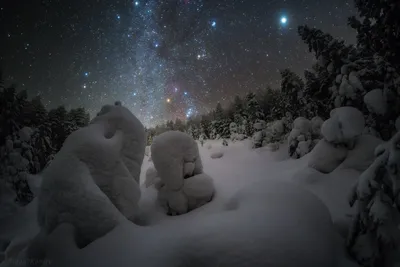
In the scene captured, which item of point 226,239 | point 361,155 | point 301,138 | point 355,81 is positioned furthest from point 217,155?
point 226,239

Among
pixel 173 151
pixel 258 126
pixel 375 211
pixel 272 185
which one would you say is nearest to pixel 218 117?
pixel 258 126

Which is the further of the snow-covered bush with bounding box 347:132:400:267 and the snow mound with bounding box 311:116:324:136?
the snow mound with bounding box 311:116:324:136

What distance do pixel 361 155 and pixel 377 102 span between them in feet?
7.41

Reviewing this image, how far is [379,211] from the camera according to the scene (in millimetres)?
3145

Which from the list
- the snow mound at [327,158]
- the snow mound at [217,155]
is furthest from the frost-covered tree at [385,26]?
the snow mound at [217,155]

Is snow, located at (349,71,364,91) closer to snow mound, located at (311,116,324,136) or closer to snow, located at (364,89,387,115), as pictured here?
snow, located at (364,89,387,115)

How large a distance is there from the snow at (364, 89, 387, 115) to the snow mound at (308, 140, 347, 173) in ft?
6.36

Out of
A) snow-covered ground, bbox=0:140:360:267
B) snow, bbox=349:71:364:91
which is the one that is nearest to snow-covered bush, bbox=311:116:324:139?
snow, bbox=349:71:364:91

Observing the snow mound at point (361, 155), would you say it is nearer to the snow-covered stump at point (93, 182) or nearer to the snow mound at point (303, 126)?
the snow mound at point (303, 126)

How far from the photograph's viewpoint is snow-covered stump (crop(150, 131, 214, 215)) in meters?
8.54

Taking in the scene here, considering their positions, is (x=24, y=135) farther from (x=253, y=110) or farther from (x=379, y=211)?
(x=253, y=110)

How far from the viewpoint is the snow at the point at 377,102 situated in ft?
26.2

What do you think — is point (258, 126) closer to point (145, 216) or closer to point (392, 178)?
point (145, 216)

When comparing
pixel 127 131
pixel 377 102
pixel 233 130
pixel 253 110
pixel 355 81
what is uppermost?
pixel 253 110
